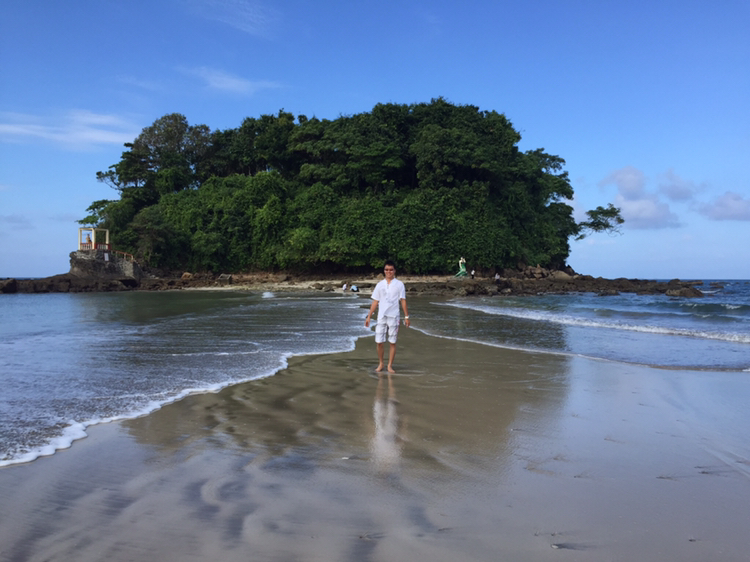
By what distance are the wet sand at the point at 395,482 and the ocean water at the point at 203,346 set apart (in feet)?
2.16

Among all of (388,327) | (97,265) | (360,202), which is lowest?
(388,327)

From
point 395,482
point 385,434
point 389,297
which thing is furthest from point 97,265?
point 395,482

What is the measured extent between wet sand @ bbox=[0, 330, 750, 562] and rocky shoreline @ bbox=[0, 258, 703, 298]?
22.7 meters

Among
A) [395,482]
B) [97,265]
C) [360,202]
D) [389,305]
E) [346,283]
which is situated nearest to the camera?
[395,482]

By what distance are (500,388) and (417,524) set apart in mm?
3944

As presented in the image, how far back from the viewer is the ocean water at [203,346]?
5.32 meters

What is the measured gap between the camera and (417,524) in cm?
281

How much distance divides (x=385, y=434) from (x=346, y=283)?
94.8 ft

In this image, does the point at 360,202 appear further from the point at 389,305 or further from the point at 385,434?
the point at 385,434

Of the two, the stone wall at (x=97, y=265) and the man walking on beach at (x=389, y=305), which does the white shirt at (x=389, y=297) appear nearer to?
the man walking on beach at (x=389, y=305)

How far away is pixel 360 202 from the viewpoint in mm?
40062

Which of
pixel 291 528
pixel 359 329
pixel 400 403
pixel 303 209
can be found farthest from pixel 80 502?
pixel 303 209

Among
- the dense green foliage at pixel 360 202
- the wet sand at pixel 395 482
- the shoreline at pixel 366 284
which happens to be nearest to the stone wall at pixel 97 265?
the shoreline at pixel 366 284

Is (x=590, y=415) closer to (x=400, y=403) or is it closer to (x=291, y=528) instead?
(x=400, y=403)
